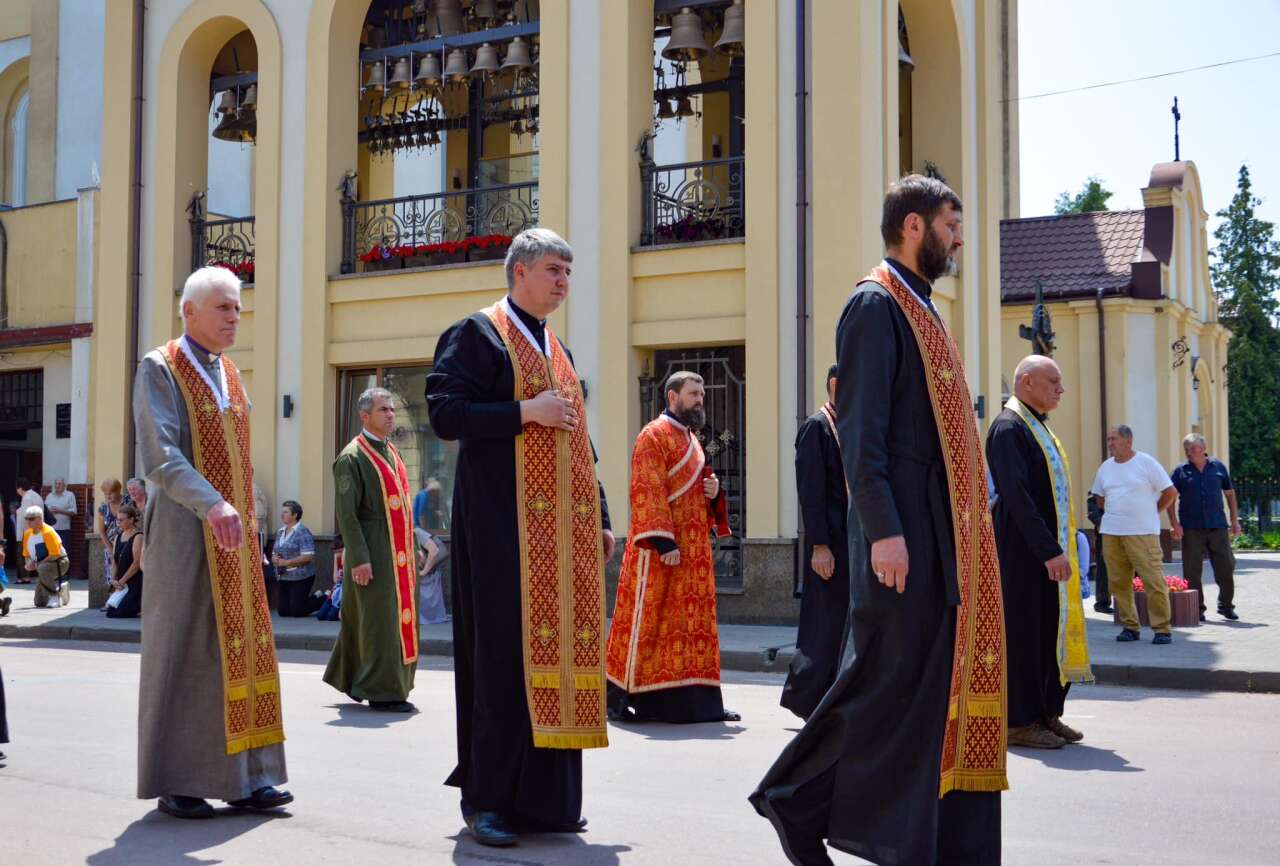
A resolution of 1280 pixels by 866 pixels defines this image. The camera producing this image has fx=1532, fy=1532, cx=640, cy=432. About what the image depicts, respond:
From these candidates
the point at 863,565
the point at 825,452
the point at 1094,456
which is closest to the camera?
the point at 863,565

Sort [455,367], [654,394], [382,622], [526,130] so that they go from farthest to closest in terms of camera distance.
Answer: [526,130], [654,394], [382,622], [455,367]

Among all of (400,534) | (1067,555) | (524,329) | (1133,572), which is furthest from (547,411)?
(1133,572)

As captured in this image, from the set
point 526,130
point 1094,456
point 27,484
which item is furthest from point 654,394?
point 27,484

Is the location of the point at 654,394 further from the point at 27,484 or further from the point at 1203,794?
the point at 27,484

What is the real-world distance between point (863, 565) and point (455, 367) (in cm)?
179

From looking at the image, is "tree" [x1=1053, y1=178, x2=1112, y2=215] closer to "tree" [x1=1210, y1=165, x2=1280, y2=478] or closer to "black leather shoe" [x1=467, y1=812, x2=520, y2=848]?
"tree" [x1=1210, y1=165, x2=1280, y2=478]

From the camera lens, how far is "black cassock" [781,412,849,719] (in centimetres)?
803

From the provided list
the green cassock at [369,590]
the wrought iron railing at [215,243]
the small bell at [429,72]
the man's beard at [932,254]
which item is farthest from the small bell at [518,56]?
the man's beard at [932,254]

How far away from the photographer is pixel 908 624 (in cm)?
445

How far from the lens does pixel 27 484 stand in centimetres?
2595

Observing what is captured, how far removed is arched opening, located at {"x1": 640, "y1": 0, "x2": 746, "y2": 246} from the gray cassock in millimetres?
10683

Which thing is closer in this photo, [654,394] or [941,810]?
[941,810]

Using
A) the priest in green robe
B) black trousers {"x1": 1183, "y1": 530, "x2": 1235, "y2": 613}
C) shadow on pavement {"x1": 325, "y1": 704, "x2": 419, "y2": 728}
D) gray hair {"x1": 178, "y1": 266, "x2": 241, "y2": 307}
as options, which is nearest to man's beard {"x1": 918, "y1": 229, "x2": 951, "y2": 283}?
gray hair {"x1": 178, "y1": 266, "x2": 241, "y2": 307}

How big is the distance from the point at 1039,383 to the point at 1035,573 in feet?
3.23
